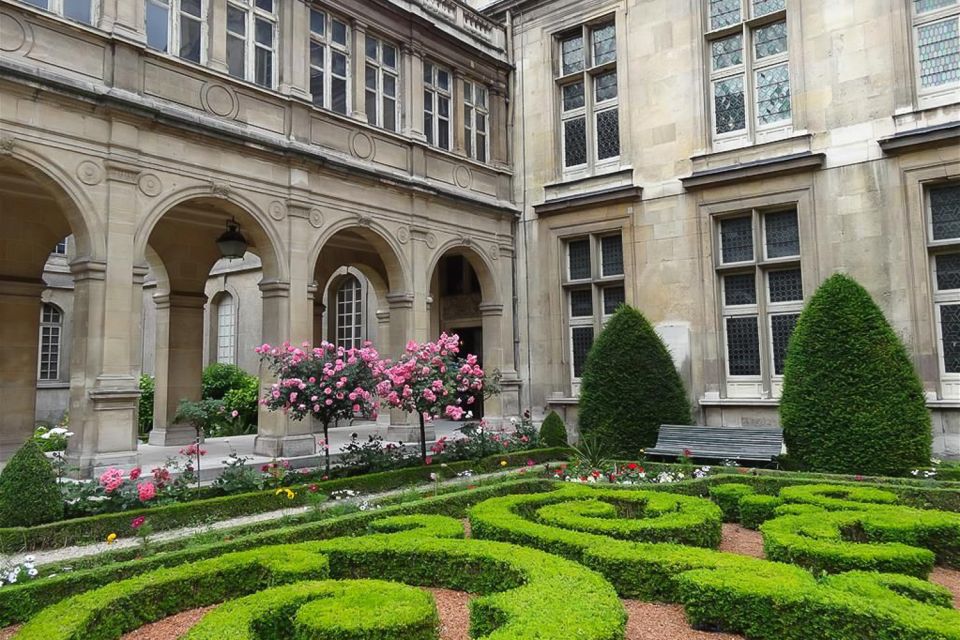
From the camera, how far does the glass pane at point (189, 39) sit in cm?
1032

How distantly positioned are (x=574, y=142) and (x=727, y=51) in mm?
3600

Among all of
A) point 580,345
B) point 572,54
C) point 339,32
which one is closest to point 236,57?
point 339,32

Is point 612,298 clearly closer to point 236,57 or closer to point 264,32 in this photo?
point 264,32

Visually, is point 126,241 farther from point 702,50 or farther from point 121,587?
point 702,50

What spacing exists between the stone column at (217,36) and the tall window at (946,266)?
11626 mm

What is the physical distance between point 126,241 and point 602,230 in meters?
9.12

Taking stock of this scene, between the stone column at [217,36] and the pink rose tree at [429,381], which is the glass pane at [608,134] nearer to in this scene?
the pink rose tree at [429,381]

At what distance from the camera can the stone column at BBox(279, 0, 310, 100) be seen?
11406 mm

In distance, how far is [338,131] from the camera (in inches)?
481

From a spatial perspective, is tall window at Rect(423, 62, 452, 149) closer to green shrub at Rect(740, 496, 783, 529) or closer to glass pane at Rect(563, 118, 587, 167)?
glass pane at Rect(563, 118, 587, 167)

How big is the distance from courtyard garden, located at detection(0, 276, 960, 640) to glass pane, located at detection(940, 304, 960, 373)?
6.11 feet

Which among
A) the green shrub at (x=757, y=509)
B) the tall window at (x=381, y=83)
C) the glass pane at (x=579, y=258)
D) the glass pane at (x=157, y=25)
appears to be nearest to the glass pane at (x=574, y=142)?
the glass pane at (x=579, y=258)

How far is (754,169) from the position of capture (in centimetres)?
1230

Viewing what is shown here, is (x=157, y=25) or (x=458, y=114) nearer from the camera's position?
(x=157, y=25)
